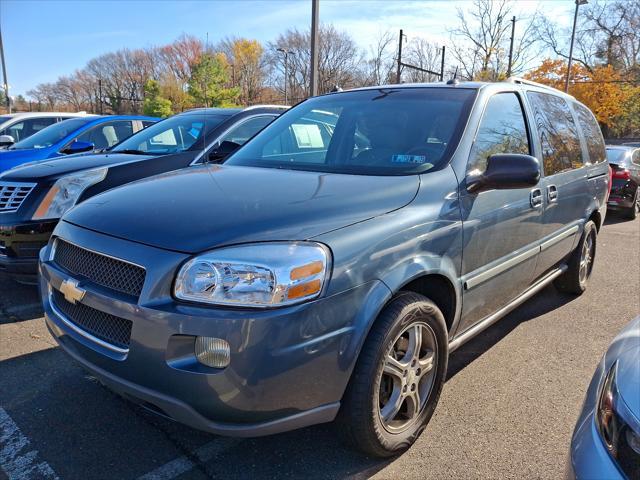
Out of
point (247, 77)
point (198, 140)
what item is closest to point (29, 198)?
point (198, 140)

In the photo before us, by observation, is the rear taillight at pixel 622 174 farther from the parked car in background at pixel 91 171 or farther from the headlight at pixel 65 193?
the headlight at pixel 65 193

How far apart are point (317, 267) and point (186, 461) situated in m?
1.21

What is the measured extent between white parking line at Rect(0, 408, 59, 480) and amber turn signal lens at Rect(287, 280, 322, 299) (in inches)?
55.7

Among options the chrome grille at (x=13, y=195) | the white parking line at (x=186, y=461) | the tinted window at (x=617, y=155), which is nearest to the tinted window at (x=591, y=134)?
the white parking line at (x=186, y=461)

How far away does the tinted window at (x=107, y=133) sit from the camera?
726cm

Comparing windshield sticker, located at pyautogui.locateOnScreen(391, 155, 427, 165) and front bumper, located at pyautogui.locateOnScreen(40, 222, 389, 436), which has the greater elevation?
windshield sticker, located at pyautogui.locateOnScreen(391, 155, 427, 165)

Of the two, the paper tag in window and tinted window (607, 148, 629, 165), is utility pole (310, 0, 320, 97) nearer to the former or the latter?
the paper tag in window

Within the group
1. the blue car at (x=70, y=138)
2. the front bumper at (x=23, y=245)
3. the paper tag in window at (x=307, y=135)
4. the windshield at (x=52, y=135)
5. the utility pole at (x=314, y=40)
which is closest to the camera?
the paper tag in window at (x=307, y=135)

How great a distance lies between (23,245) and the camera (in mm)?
3918

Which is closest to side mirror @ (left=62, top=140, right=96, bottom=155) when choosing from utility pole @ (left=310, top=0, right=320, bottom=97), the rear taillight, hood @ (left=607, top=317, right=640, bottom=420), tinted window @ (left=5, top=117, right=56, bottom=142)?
utility pole @ (left=310, top=0, right=320, bottom=97)

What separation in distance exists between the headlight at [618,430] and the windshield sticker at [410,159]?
1466 millimetres

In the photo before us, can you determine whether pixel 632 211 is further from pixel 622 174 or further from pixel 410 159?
pixel 410 159

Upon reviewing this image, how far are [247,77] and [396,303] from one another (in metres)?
54.3

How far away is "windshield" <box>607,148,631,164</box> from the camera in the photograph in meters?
10.2
